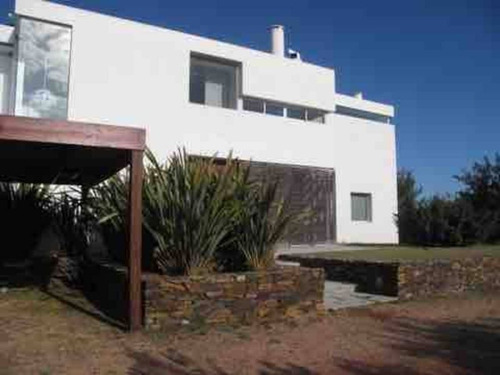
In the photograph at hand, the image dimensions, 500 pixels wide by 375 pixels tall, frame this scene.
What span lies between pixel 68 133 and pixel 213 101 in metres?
10.3

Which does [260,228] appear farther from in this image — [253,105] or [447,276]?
[253,105]

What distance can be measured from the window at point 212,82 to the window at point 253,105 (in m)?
0.63

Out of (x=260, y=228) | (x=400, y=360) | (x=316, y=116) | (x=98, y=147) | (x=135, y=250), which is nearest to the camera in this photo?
(x=400, y=360)

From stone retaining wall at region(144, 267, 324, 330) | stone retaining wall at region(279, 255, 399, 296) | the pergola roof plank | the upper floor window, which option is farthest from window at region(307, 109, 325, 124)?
stone retaining wall at region(144, 267, 324, 330)

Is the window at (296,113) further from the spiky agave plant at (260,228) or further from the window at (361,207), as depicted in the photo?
the spiky agave plant at (260,228)

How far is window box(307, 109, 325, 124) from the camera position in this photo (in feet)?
A: 59.2

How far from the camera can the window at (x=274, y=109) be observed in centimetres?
1715

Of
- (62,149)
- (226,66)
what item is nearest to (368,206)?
(226,66)

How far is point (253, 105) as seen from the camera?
16.9 meters

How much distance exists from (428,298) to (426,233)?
8160 mm

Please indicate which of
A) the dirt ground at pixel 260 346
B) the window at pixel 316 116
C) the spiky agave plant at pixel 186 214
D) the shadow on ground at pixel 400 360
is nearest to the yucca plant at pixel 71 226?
the dirt ground at pixel 260 346

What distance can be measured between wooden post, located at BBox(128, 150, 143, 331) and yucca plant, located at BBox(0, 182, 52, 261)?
470 cm

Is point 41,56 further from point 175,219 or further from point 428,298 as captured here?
point 428,298

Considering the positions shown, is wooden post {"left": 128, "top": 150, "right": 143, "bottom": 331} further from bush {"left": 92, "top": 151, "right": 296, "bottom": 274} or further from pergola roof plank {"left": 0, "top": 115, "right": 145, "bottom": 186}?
bush {"left": 92, "top": 151, "right": 296, "bottom": 274}
